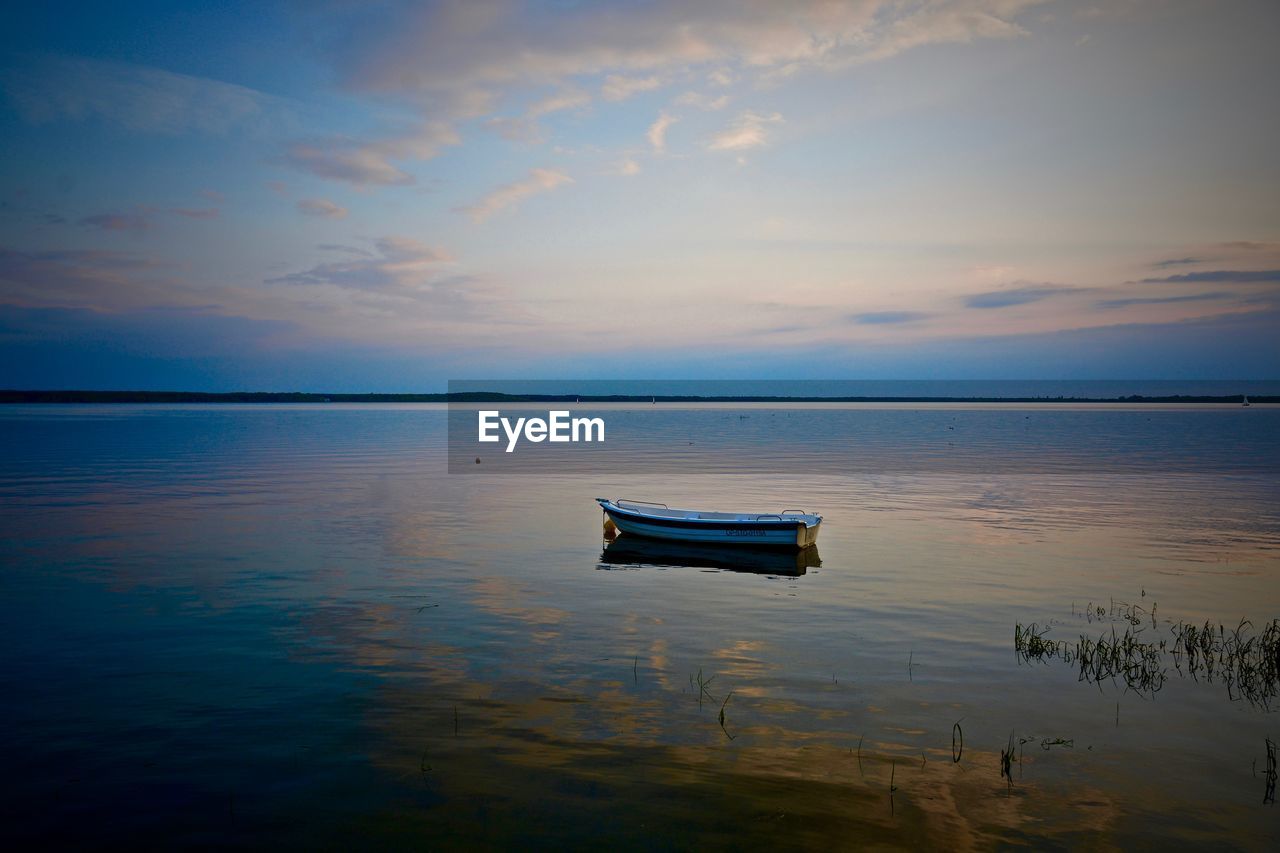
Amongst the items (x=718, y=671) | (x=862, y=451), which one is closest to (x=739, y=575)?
(x=718, y=671)

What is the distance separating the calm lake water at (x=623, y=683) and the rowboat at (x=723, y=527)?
91cm

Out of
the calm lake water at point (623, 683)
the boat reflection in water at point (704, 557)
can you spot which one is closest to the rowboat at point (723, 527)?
the boat reflection in water at point (704, 557)

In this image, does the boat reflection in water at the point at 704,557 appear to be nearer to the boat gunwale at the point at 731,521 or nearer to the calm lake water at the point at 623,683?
the calm lake water at the point at 623,683

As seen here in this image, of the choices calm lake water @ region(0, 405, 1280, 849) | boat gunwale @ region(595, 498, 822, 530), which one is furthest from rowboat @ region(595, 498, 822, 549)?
calm lake water @ region(0, 405, 1280, 849)

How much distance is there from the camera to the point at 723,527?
32.2 metres

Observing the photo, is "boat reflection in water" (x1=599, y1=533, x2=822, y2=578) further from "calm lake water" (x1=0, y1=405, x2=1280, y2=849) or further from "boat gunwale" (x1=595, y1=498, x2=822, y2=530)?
"boat gunwale" (x1=595, y1=498, x2=822, y2=530)

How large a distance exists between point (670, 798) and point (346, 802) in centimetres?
445

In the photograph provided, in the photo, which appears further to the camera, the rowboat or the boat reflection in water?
the rowboat

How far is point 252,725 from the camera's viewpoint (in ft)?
46.8

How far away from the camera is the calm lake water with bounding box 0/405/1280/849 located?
11391 millimetres

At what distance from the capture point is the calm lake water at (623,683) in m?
11.4

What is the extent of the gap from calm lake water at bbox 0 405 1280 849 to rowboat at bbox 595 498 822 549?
35.9 inches

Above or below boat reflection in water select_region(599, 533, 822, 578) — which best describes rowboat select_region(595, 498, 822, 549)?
above

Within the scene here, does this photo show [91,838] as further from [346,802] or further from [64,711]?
[64,711]
